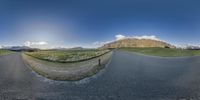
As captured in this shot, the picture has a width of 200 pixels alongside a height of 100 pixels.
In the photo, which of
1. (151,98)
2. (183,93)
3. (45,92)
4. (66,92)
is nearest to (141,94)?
(151,98)

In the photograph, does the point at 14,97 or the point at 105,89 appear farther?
the point at 105,89

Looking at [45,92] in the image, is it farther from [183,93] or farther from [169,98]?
[183,93]

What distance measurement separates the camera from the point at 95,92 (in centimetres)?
2150

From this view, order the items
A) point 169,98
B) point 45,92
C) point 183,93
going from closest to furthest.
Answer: point 169,98
point 183,93
point 45,92

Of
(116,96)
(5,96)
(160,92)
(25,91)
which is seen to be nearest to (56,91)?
(25,91)

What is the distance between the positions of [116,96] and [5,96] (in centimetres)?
948

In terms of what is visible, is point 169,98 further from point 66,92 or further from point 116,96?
point 66,92

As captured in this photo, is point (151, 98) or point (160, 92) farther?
point (160, 92)

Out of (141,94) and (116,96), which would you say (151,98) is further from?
(116,96)

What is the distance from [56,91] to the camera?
72.7 ft

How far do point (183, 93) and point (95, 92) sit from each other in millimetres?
7908

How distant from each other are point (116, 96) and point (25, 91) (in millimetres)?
8891

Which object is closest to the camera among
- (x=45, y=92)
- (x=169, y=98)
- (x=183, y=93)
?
(x=169, y=98)

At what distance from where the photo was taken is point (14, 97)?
1922 cm
